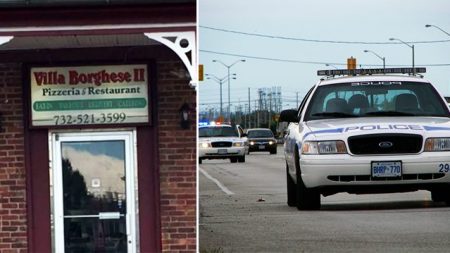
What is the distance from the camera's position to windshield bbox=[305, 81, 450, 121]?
507 inches

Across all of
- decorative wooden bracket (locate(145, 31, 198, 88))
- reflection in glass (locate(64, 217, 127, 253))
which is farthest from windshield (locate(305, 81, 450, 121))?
decorative wooden bracket (locate(145, 31, 198, 88))

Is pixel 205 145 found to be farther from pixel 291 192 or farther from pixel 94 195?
pixel 94 195

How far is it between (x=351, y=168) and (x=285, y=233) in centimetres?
175

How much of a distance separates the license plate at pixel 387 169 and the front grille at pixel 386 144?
15cm

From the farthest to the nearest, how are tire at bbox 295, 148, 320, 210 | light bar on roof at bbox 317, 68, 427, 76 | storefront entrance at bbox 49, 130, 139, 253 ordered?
light bar on roof at bbox 317, 68, 427, 76 → tire at bbox 295, 148, 320, 210 → storefront entrance at bbox 49, 130, 139, 253

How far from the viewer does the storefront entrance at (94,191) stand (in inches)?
401

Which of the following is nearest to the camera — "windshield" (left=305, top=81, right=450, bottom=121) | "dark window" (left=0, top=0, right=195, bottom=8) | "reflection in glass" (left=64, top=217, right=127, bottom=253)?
"dark window" (left=0, top=0, right=195, bottom=8)

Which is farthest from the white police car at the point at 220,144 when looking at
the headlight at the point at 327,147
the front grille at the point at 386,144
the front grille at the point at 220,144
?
the front grille at the point at 386,144

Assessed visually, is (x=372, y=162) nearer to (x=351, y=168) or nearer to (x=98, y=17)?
(x=351, y=168)

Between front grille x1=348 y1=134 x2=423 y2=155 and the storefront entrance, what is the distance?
3296 mm

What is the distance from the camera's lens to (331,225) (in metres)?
11.2

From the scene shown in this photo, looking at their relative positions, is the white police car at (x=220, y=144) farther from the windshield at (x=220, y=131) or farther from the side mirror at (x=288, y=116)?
the side mirror at (x=288, y=116)

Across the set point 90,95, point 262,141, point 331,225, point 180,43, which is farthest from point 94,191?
point 262,141

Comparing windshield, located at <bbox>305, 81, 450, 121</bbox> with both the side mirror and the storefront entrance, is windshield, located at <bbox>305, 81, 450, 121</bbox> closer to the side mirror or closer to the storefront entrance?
the side mirror
